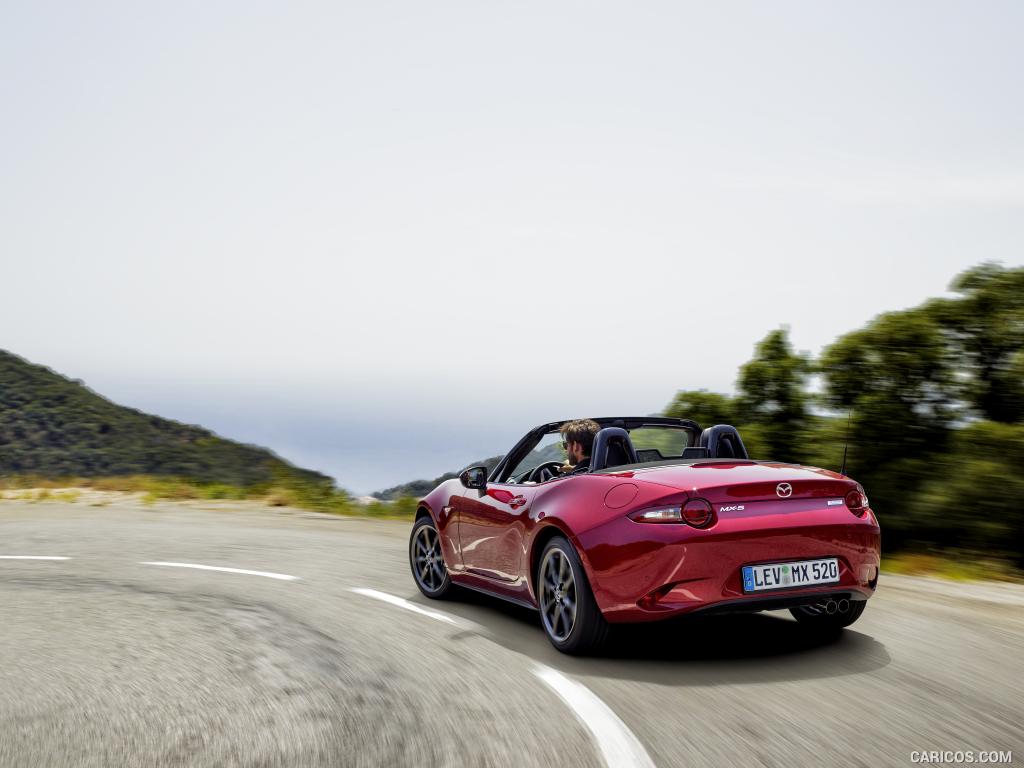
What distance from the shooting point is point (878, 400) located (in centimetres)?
1479

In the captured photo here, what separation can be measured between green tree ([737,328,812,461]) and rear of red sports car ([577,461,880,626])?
400 inches

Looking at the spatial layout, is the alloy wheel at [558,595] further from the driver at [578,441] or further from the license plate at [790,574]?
the license plate at [790,574]

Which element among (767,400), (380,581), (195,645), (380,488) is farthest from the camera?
(380,488)

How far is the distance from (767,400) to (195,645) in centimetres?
1231

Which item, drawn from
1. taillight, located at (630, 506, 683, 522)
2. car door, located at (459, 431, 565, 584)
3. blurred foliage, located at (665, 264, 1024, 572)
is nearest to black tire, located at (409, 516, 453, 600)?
car door, located at (459, 431, 565, 584)

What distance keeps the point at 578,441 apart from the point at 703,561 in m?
1.85

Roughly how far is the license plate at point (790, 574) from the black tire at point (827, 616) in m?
0.68

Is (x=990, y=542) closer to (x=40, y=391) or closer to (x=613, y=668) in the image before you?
(x=613, y=668)

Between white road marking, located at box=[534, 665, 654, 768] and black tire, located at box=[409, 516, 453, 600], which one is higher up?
black tire, located at box=[409, 516, 453, 600]

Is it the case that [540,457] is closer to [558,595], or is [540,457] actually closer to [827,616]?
[558,595]

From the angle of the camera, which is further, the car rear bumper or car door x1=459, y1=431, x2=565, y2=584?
car door x1=459, y1=431, x2=565, y2=584

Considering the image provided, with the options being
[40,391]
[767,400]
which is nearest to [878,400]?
[767,400]

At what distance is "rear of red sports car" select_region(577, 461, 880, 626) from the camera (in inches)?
222

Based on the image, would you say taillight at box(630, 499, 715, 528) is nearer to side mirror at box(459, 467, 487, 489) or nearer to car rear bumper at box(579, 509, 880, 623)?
car rear bumper at box(579, 509, 880, 623)
